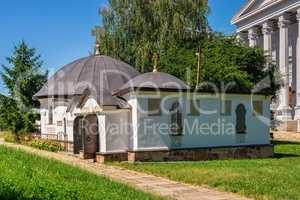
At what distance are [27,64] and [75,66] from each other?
8363mm

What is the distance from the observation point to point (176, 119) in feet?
65.7

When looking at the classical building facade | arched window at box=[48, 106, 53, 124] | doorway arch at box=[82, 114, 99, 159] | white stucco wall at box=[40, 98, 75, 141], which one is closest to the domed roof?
doorway arch at box=[82, 114, 99, 159]

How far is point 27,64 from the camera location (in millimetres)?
36250

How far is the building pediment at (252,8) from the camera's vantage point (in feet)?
172

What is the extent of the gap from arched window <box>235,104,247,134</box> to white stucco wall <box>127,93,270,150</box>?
0.17 meters

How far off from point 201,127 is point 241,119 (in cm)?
215

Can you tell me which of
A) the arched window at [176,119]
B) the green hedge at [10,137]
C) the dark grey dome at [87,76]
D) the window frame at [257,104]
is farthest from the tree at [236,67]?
the green hedge at [10,137]

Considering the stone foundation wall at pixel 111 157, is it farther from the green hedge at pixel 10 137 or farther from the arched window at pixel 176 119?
the green hedge at pixel 10 137

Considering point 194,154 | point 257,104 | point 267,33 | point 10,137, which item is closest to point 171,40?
point 10,137

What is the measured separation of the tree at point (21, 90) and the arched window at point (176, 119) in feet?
51.1

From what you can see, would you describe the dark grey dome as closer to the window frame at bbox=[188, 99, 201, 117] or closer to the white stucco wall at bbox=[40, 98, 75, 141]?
the white stucco wall at bbox=[40, 98, 75, 141]

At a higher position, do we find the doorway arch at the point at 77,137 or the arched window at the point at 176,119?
the arched window at the point at 176,119

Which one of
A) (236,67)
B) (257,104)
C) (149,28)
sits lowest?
(257,104)

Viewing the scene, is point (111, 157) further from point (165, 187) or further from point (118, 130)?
point (165, 187)
